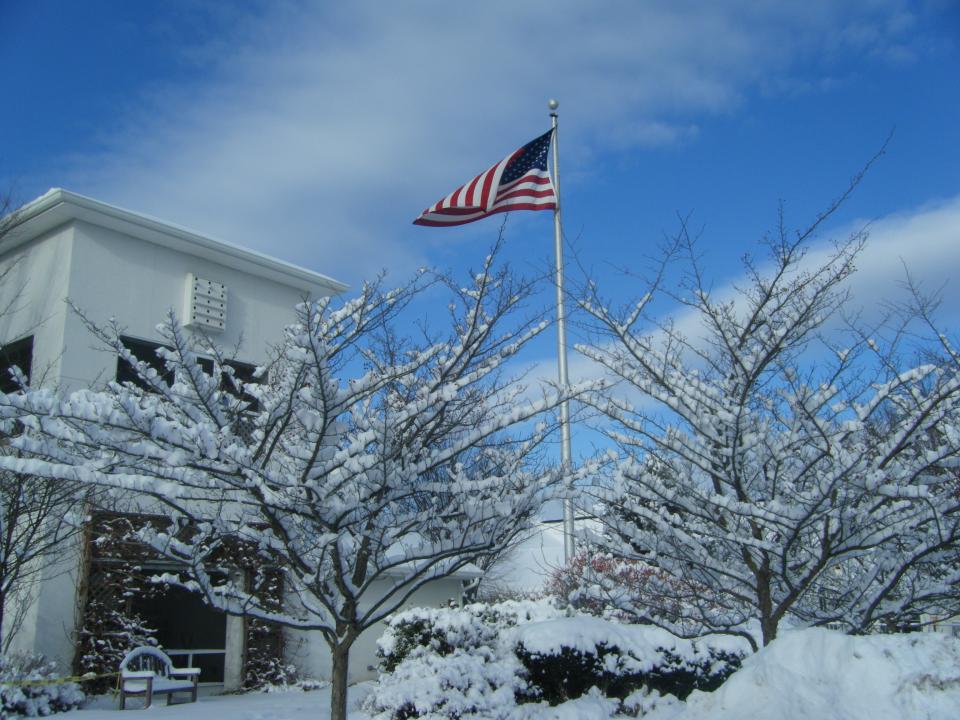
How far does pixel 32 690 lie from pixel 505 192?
31.3ft

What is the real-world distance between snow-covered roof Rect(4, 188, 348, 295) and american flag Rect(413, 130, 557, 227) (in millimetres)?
5611

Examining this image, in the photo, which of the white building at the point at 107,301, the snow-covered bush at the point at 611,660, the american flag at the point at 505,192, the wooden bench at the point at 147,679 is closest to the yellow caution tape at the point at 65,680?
the wooden bench at the point at 147,679

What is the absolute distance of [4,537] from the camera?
405 inches

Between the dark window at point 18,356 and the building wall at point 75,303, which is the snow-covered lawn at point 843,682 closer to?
the building wall at point 75,303

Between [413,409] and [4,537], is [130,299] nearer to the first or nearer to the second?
[4,537]

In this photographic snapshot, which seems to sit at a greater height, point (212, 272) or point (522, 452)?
point (212, 272)

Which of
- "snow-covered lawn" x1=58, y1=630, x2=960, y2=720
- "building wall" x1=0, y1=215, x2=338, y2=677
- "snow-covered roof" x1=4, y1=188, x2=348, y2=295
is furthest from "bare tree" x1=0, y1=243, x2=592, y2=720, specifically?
"snow-covered roof" x1=4, y1=188, x2=348, y2=295

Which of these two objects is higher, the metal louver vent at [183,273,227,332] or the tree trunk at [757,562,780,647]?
the metal louver vent at [183,273,227,332]

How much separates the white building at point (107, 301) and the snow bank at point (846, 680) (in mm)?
10505

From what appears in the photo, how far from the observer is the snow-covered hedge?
9.67 metres

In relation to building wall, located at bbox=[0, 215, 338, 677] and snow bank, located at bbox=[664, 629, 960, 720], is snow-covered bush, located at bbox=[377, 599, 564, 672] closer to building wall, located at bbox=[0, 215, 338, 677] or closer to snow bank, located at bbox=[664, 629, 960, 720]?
building wall, located at bbox=[0, 215, 338, 677]

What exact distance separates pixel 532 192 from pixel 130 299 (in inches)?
294

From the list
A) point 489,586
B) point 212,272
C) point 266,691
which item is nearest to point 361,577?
point 266,691

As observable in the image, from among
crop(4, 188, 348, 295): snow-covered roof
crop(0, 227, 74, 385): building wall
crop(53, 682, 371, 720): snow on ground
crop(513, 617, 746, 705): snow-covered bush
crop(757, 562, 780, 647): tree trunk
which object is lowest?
crop(53, 682, 371, 720): snow on ground
